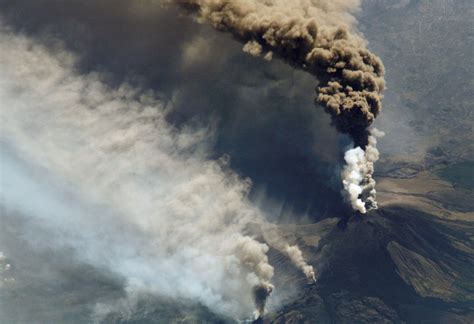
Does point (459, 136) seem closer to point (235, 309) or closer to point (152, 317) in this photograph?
point (152, 317)

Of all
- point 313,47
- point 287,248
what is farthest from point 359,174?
point 287,248

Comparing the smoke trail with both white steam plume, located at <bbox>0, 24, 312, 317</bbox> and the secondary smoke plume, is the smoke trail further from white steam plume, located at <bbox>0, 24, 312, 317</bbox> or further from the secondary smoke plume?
the secondary smoke plume

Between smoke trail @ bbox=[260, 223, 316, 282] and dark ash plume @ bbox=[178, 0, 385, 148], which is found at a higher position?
dark ash plume @ bbox=[178, 0, 385, 148]

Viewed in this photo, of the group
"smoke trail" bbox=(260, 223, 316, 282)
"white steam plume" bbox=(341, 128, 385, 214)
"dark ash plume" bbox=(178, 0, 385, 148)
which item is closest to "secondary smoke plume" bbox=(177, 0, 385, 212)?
"dark ash plume" bbox=(178, 0, 385, 148)

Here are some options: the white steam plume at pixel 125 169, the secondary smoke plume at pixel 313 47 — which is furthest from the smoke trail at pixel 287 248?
the secondary smoke plume at pixel 313 47

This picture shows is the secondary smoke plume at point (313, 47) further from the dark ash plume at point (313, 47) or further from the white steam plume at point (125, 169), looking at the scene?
the white steam plume at point (125, 169)

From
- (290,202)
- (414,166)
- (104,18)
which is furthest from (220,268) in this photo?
(414,166)
